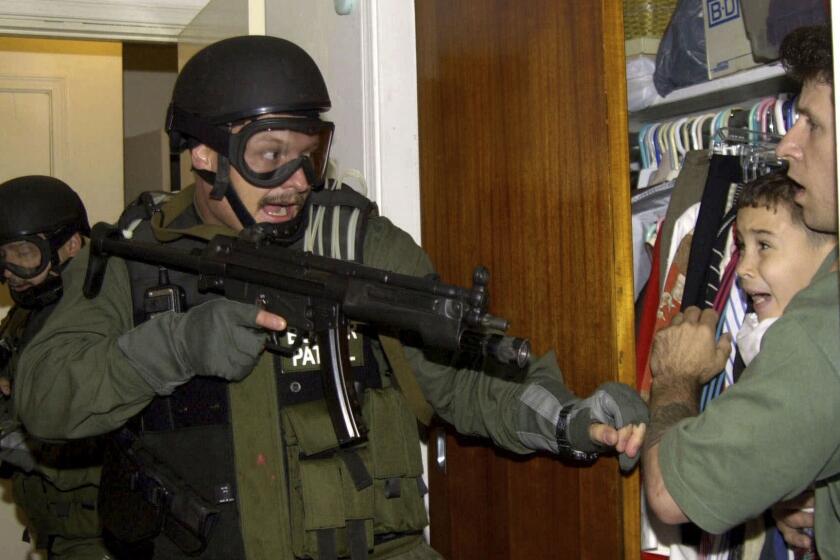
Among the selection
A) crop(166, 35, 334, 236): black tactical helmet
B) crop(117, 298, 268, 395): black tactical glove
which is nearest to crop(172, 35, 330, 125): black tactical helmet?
crop(166, 35, 334, 236): black tactical helmet

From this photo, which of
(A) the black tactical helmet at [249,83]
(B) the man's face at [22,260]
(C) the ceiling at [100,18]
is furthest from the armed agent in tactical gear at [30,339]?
(A) the black tactical helmet at [249,83]

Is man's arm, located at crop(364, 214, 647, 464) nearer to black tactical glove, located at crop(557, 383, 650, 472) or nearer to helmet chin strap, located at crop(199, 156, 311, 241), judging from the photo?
black tactical glove, located at crop(557, 383, 650, 472)

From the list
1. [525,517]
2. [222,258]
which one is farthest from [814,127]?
[222,258]

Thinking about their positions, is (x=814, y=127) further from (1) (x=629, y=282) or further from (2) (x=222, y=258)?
(2) (x=222, y=258)

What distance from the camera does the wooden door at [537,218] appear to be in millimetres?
1622

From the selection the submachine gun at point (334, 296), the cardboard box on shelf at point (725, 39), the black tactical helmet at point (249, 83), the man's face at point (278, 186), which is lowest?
the submachine gun at point (334, 296)

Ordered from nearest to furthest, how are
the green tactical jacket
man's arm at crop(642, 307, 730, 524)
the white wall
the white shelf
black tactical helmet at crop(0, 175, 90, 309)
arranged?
man's arm at crop(642, 307, 730, 524), the white shelf, the white wall, the green tactical jacket, black tactical helmet at crop(0, 175, 90, 309)

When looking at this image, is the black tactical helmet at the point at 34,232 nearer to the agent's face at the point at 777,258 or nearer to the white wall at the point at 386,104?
the white wall at the point at 386,104

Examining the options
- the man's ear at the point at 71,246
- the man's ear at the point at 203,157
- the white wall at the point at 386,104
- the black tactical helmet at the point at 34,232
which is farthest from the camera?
the man's ear at the point at 71,246

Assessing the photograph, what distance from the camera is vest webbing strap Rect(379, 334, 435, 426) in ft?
5.98

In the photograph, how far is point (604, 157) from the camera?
5.31 ft

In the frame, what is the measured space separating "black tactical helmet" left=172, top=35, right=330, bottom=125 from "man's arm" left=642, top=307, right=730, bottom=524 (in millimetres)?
887

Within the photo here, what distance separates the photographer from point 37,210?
288 cm

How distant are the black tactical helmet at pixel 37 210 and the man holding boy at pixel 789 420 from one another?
2174 mm
